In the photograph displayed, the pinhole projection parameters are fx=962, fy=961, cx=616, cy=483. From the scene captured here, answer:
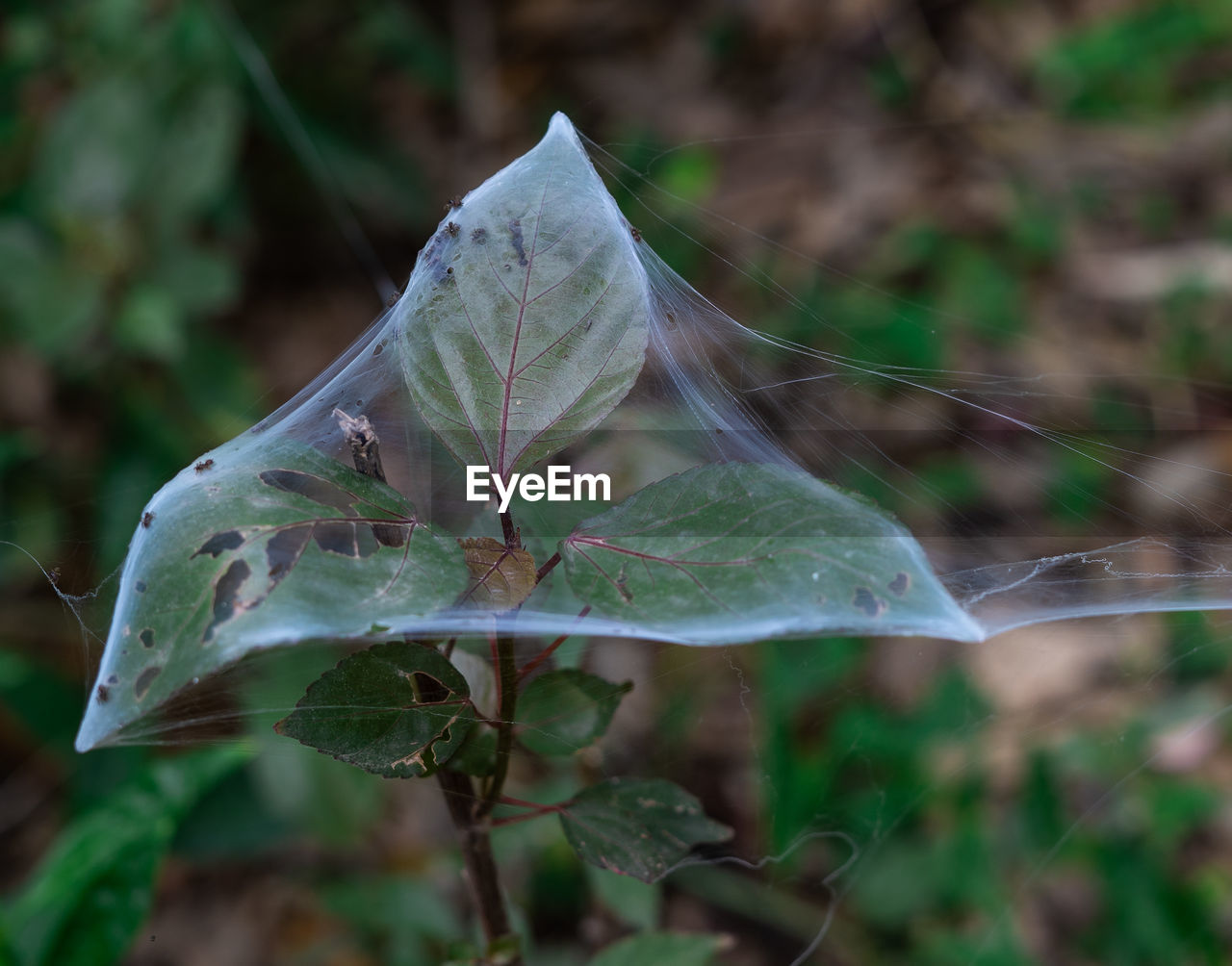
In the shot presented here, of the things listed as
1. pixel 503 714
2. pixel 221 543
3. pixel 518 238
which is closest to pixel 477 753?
pixel 503 714

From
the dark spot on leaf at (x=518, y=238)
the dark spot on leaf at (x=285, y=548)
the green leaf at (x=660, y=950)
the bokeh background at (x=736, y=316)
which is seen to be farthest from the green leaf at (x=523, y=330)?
the green leaf at (x=660, y=950)

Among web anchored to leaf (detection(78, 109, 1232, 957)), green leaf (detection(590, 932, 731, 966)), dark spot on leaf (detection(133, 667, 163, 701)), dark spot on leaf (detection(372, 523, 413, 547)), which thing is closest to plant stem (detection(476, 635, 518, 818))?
web anchored to leaf (detection(78, 109, 1232, 957))

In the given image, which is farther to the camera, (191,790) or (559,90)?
(559,90)

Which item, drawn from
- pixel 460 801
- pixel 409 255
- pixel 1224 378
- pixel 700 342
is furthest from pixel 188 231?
pixel 1224 378

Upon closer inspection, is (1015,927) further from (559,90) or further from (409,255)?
(559,90)

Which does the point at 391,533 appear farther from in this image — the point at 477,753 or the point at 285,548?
the point at 477,753

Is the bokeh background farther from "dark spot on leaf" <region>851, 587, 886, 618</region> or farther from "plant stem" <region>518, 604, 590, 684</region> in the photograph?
"dark spot on leaf" <region>851, 587, 886, 618</region>
